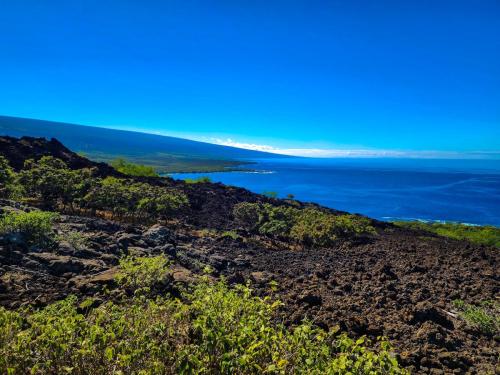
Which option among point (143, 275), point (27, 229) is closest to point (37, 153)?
point (27, 229)

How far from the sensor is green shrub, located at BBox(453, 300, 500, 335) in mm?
A: 7750

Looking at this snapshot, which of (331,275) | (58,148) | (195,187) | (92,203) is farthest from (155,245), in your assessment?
(58,148)

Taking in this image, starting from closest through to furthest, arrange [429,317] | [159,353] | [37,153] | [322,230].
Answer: [159,353] → [429,317] → [322,230] → [37,153]

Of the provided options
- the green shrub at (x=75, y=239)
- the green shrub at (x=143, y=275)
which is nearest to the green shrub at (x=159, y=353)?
the green shrub at (x=143, y=275)

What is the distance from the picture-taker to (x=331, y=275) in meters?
12.1

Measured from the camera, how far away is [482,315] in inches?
322

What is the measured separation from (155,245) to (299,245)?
10971 mm

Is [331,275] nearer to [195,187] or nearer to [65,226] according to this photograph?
[65,226]

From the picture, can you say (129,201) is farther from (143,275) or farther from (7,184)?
(143,275)

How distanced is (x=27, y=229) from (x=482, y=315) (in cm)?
1160

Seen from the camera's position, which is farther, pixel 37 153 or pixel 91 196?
pixel 37 153

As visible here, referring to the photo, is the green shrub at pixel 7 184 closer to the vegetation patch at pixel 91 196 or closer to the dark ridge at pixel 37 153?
the vegetation patch at pixel 91 196

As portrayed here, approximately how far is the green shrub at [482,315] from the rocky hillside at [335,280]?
17 centimetres

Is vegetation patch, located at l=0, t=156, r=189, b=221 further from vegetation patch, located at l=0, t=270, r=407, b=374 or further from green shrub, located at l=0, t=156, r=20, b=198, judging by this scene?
vegetation patch, located at l=0, t=270, r=407, b=374
